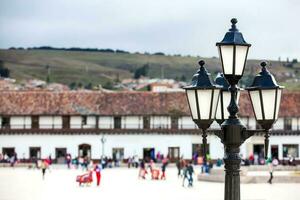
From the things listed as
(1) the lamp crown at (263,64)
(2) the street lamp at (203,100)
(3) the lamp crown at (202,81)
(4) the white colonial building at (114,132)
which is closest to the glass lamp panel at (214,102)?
(2) the street lamp at (203,100)

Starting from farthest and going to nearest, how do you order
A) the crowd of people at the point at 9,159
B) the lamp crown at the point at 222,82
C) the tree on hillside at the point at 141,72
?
the tree on hillside at the point at 141,72 < the crowd of people at the point at 9,159 < the lamp crown at the point at 222,82

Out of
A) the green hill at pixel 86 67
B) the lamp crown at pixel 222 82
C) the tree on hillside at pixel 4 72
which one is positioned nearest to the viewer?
the lamp crown at pixel 222 82

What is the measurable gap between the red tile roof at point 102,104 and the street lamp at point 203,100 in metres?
60.3

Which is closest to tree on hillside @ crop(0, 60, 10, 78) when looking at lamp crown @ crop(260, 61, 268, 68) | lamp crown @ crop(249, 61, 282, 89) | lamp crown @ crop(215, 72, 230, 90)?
lamp crown @ crop(215, 72, 230, 90)

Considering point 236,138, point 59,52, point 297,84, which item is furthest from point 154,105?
point 59,52

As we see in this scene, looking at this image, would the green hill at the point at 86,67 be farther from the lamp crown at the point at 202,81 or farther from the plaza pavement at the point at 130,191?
the lamp crown at the point at 202,81

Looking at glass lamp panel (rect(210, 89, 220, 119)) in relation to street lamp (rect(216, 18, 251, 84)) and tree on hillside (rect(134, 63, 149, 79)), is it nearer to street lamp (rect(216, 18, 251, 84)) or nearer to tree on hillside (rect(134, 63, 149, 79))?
street lamp (rect(216, 18, 251, 84))

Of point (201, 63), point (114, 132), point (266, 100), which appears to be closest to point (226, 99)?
point (201, 63)

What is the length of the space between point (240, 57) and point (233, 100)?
2.13 ft

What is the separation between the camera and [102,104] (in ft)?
237

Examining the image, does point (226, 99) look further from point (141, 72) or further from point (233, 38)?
point (141, 72)

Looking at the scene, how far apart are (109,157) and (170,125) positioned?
20.0ft

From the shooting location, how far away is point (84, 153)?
231 ft

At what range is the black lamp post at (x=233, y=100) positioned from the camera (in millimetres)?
9500
